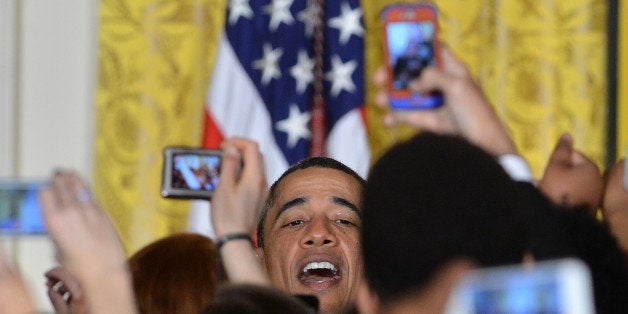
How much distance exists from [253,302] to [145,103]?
10.5ft

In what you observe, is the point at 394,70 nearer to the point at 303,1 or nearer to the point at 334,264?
the point at 334,264

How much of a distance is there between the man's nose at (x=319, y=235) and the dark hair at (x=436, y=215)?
1.38 metres

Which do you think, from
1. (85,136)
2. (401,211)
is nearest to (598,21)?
(85,136)

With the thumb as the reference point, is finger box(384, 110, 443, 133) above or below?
above

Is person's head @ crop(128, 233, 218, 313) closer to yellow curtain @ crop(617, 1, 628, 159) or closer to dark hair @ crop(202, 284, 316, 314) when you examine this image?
dark hair @ crop(202, 284, 316, 314)

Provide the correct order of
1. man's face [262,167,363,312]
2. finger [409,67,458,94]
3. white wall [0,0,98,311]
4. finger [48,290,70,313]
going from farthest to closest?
1. white wall [0,0,98,311]
2. man's face [262,167,363,312]
3. finger [48,290,70,313]
4. finger [409,67,458,94]

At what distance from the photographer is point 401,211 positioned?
4.29ft

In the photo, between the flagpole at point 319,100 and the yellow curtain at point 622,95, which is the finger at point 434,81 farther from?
the yellow curtain at point 622,95

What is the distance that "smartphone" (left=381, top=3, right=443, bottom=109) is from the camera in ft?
6.96

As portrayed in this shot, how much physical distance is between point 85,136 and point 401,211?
11.6 feet

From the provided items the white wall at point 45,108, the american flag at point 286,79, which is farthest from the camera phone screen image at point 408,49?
the white wall at point 45,108

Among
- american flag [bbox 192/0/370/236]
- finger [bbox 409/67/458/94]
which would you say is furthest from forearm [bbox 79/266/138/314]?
american flag [bbox 192/0/370/236]

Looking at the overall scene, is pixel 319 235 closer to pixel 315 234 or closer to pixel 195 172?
pixel 315 234

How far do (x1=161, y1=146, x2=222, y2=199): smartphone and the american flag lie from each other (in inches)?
75.9
